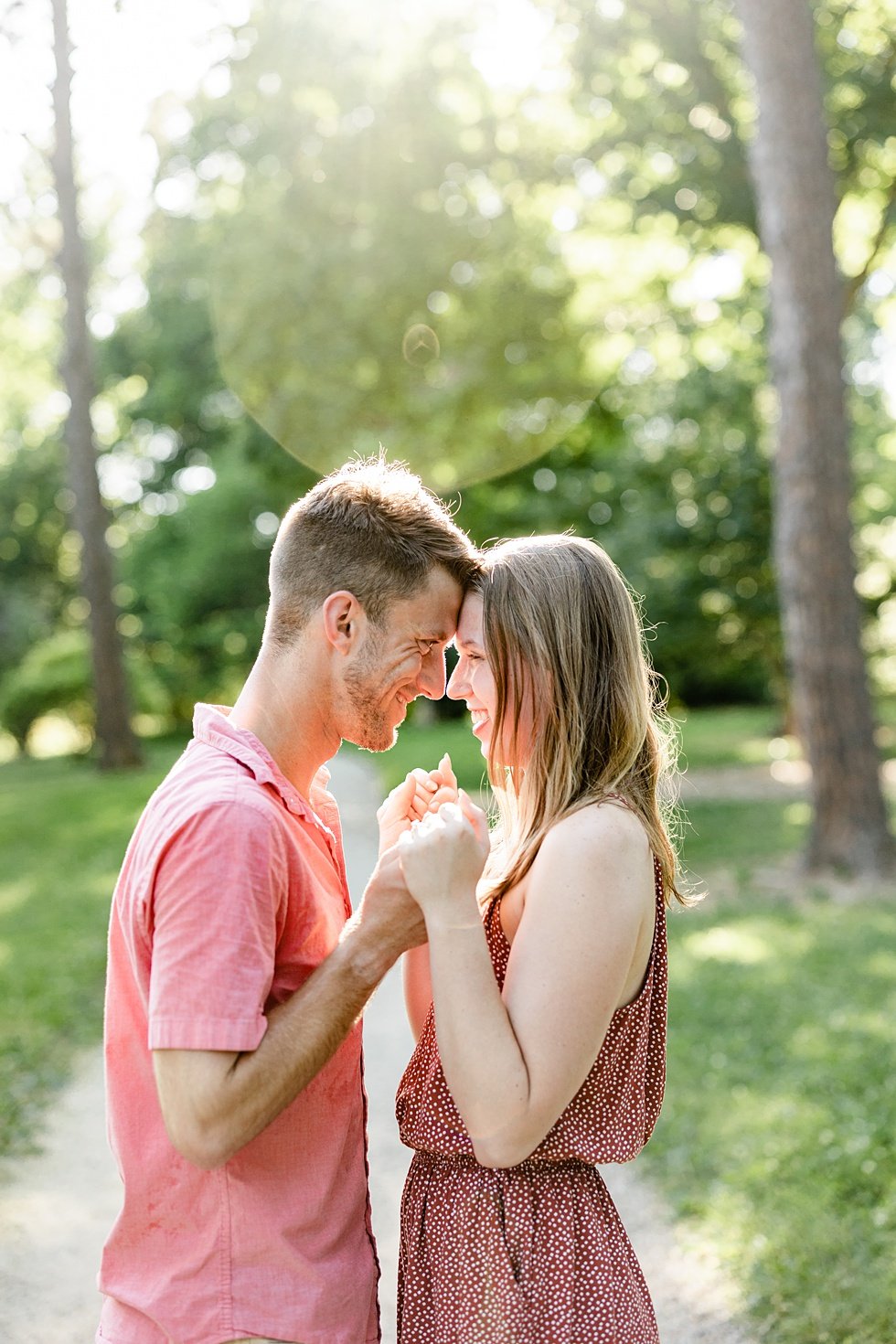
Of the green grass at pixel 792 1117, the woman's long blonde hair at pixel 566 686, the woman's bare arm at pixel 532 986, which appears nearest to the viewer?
the woman's bare arm at pixel 532 986

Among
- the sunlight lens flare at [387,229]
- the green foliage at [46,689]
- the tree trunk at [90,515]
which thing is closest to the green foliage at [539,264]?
the sunlight lens flare at [387,229]

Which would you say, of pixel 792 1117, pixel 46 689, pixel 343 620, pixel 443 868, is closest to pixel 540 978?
pixel 443 868

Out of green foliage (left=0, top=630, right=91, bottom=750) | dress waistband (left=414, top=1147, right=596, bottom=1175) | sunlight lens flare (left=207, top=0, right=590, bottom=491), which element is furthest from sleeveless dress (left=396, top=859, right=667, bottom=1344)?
green foliage (left=0, top=630, right=91, bottom=750)

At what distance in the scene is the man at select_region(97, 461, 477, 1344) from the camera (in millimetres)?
1863

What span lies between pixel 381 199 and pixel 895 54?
6171 millimetres

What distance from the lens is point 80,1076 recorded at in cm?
693

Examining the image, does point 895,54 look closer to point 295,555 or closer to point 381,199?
point 381,199

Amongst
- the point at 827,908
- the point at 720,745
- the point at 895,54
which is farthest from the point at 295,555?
the point at 720,745

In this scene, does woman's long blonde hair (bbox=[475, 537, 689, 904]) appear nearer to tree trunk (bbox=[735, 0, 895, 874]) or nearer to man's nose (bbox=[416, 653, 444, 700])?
man's nose (bbox=[416, 653, 444, 700])

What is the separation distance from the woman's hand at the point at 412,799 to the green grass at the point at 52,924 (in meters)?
4.21

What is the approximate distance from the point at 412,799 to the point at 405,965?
32cm

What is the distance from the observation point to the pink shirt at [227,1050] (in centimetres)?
187

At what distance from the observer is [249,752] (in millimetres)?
2191

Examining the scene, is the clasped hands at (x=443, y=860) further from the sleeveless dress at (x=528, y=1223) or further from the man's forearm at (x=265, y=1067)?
the sleeveless dress at (x=528, y=1223)
